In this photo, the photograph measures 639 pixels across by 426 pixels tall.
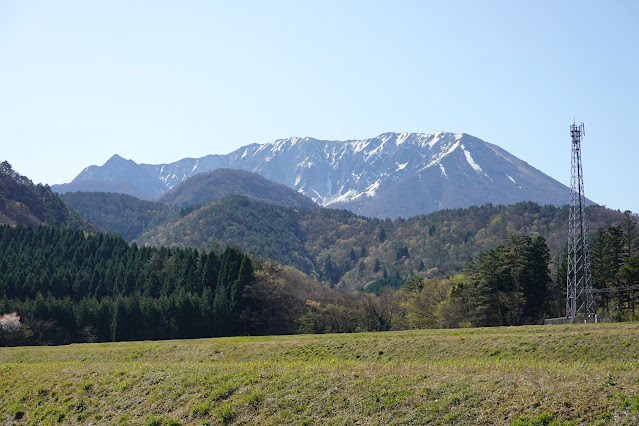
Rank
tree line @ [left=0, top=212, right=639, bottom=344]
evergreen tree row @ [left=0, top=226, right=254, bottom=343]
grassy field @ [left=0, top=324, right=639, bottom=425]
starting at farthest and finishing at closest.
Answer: evergreen tree row @ [left=0, top=226, right=254, bottom=343]
tree line @ [left=0, top=212, right=639, bottom=344]
grassy field @ [left=0, top=324, right=639, bottom=425]

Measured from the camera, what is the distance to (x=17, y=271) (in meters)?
109

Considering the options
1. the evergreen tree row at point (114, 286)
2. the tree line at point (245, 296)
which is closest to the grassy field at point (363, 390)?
the tree line at point (245, 296)

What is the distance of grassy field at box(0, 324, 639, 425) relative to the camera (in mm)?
18984

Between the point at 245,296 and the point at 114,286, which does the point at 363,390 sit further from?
the point at 114,286

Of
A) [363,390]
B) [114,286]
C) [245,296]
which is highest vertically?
[114,286]

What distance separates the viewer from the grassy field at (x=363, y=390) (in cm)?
1898

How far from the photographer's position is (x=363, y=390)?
22.5 metres

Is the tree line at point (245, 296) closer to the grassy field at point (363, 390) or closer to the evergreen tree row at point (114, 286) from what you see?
the evergreen tree row at point (114, 286)

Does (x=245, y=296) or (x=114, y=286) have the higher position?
(x=114, y=286)

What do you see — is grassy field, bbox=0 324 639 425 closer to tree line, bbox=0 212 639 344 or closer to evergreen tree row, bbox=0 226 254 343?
tree line, bbox=0 212 639 344

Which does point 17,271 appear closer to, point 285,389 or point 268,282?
point 268,282

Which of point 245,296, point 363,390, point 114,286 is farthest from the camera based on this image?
point 114,286

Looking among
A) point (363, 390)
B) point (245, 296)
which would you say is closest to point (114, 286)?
point (245, 296)

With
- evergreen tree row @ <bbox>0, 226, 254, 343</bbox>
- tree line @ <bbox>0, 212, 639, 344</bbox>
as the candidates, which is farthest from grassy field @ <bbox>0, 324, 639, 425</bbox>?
evergreen tree row @ <bbox>0, 226, 254, 343</bbox>
